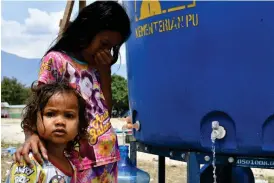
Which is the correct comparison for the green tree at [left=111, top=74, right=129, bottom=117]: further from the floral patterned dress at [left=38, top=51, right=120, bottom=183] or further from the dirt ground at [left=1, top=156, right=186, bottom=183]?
the floral patterned dress at [left=38, top=51, right=120, bottom=183]

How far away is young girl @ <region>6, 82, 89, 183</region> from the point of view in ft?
5.77

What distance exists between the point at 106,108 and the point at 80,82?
17 centimetres

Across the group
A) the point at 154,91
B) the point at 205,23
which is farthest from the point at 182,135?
the point at 205,23

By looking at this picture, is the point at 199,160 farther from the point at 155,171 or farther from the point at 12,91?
the point at 12,91

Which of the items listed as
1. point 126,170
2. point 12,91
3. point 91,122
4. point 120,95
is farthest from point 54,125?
point 12,91

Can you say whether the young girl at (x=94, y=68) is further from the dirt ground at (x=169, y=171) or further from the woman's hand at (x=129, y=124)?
the dirt ground at (x=169, y=171)

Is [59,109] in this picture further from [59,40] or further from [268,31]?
[268,31]

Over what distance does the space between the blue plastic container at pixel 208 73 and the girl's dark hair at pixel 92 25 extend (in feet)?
2.09

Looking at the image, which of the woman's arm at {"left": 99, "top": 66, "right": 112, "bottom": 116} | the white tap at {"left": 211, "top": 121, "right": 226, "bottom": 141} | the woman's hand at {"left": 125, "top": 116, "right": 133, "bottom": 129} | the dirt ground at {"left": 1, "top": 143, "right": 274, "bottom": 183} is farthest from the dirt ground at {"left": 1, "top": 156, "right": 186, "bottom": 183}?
the woman's arm at {"left": 99, "top": 66, "right": 112, "bottom": 116}

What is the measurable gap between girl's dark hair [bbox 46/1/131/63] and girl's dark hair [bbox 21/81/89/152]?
1.00 feet

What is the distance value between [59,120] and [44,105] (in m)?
0.08

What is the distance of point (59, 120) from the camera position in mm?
1802

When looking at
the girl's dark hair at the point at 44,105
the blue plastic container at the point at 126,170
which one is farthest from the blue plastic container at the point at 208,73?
the girl's dark hair at the point at 44,105

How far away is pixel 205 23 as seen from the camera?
8.94 feet
